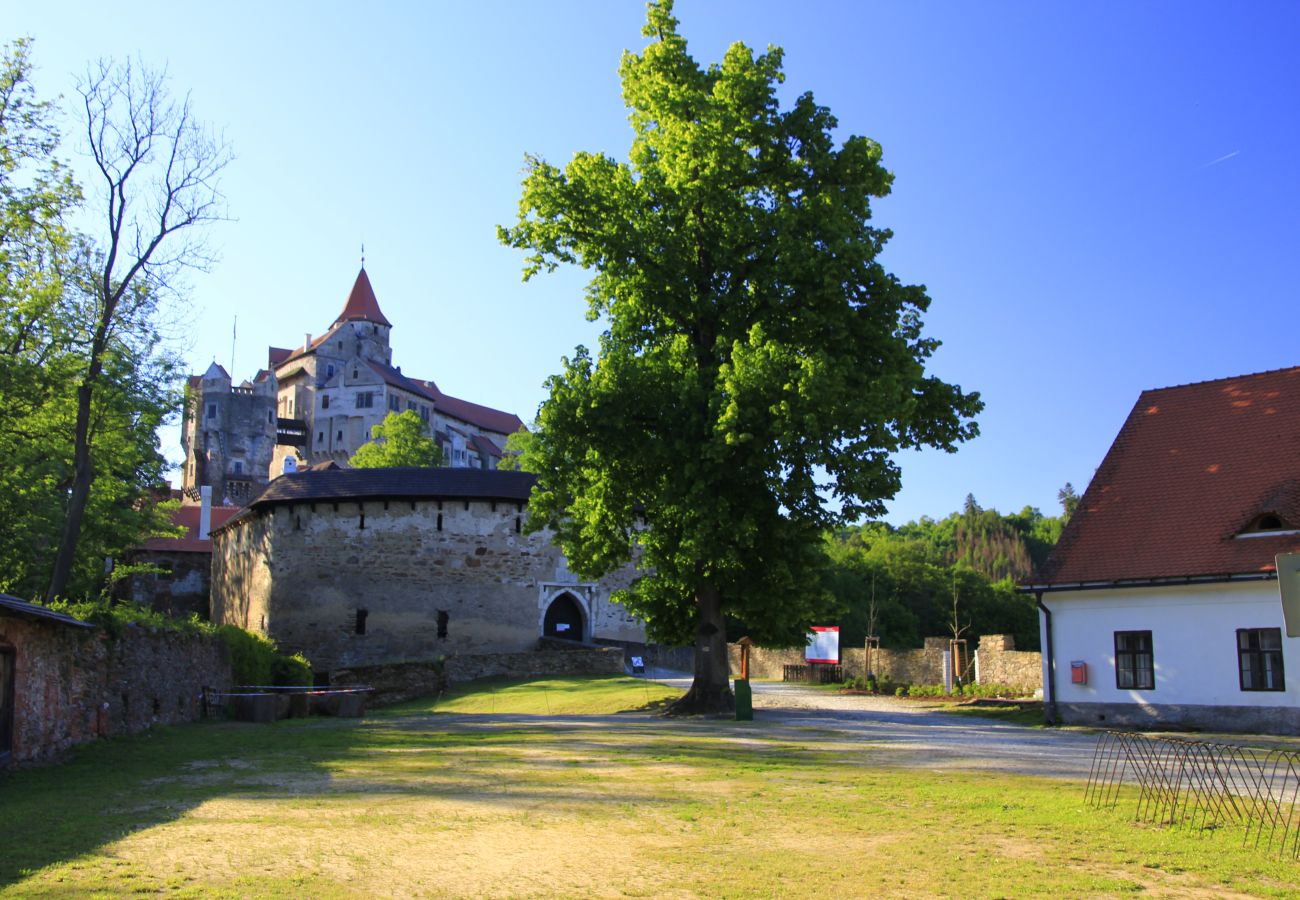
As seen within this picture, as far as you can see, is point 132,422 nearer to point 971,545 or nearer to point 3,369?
point 3,369

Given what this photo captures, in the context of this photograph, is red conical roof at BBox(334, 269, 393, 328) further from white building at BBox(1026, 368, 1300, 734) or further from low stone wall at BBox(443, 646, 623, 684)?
white building at BBox(1026, 368, 1300, 734)

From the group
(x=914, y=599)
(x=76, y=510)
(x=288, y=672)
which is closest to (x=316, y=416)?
(x=914, y=599)

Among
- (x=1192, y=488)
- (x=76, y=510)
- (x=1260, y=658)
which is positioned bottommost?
(x=1260, y=658)

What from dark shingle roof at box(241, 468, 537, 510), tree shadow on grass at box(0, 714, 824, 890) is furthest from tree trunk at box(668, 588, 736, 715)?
dark shingle roof at box(241, 468, 537, 510)

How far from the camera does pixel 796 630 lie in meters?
23.8

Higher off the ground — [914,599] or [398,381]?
[398,381]

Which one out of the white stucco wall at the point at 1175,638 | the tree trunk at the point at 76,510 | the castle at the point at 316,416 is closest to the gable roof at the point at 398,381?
the castle at the point at 316,416

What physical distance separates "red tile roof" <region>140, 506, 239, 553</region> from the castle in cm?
3624

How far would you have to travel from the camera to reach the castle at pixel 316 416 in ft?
379

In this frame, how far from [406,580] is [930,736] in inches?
1014

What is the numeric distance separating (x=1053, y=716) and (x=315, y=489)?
27778 millimetres

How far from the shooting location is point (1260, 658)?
792 inches

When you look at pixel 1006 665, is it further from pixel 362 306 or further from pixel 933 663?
pixel 362 306

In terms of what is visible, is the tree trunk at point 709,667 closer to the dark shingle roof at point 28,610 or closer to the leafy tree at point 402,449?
the dark shingle roof at point 28,610
